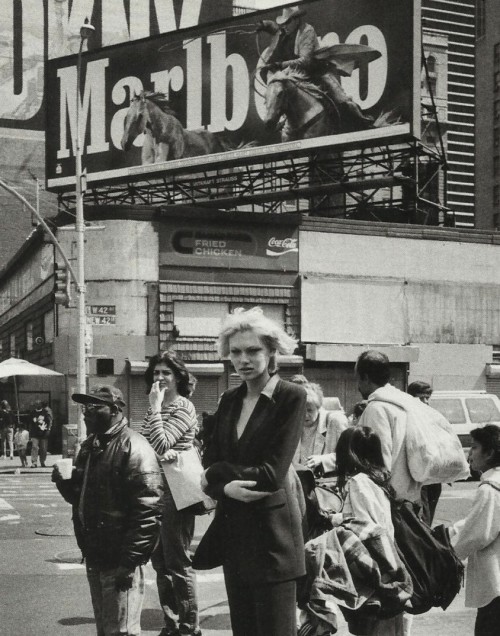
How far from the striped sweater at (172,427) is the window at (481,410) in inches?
621

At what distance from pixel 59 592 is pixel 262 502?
514 centimetres

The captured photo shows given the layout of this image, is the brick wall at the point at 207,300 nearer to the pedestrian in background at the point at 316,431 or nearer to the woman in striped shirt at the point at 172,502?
the pedestrian in background at the point at 316,431

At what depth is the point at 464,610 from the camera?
7.44 meters

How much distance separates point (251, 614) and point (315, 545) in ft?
1.88

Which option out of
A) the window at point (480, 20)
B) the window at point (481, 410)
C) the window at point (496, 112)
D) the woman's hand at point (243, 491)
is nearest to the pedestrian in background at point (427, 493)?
the woman's hand at point (243, 491)

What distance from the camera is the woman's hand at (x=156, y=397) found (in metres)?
6.27

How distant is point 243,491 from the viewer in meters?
3.94

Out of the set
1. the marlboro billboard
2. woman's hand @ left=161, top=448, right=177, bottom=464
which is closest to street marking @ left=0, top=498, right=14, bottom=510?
woman's hand @ left=161, top=448, right=177, bottom=464

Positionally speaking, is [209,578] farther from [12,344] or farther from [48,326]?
[12,344]

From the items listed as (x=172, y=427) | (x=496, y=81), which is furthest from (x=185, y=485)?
(x=496, y=81)

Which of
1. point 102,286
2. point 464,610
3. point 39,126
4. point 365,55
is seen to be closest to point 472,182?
point 39,126

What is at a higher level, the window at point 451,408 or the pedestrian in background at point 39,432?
the window at point 451,408

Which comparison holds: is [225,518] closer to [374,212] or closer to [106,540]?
[106,540]

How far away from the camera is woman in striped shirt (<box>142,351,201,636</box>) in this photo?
6355 mm
